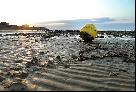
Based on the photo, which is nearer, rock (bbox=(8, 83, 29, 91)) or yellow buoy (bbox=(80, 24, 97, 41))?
rock (bbox=(8, 83, 29, 91))

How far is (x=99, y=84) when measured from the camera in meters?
6.43

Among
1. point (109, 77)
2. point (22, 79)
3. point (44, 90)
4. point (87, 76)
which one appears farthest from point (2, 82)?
point (109, 77)

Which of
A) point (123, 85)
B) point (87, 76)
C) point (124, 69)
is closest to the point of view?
point (123, 85)

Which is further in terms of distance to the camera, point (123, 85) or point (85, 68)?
point (85, 68)

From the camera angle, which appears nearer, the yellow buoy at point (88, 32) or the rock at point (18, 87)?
the rock at point (18, 87)

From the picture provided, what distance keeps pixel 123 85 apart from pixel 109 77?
0.93 meters

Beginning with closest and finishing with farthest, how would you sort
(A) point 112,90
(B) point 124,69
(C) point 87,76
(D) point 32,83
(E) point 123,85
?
(A) point 112,90 < (E) point 123,85 < (D) point 32,83 < (C) point 87,76 < (B) point 124,69

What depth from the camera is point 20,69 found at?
916cm

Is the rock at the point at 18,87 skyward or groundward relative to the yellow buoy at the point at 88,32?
groundward

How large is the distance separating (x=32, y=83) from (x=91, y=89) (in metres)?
1.71

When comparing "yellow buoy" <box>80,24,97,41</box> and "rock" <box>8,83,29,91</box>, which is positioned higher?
"yellow buoy" <box>80,24,97,41</box>

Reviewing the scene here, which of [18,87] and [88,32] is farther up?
[88,32]

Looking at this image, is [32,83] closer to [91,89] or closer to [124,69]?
[91,89]

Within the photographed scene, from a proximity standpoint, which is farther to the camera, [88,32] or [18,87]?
[88,32]
